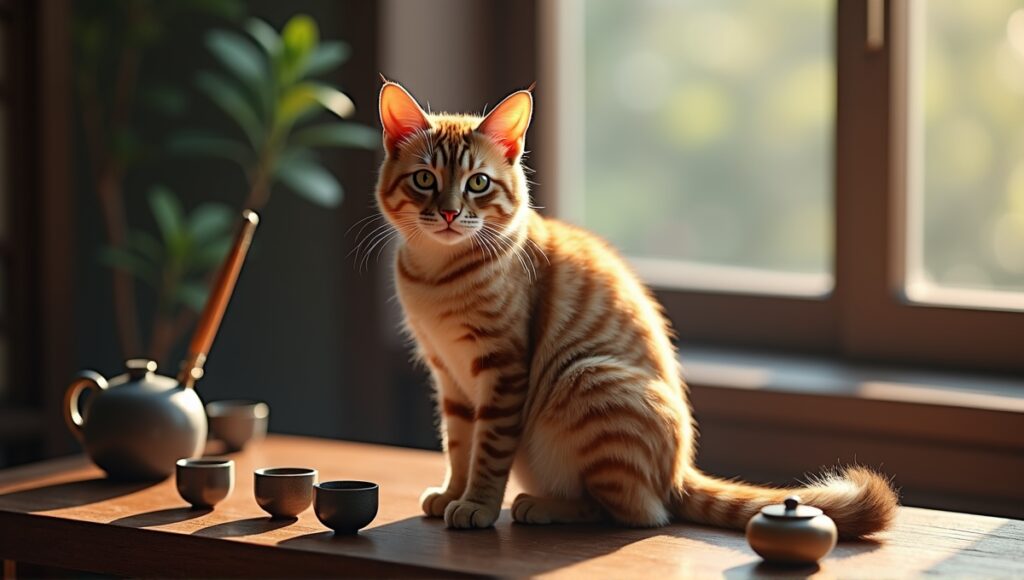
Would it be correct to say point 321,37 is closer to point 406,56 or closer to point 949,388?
point 406,56

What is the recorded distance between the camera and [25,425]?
2436 mm

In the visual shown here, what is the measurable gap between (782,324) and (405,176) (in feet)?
3.88

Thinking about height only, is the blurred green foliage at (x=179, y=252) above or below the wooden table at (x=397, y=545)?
above

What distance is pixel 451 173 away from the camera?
1.55 metres

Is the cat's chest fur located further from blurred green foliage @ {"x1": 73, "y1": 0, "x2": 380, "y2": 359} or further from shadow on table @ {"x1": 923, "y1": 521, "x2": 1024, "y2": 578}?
blurred green foliage @ {"x1": 73, "y1": 0, "x2": 380, "y2": 359}

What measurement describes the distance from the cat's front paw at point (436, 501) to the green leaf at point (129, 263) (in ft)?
4.06

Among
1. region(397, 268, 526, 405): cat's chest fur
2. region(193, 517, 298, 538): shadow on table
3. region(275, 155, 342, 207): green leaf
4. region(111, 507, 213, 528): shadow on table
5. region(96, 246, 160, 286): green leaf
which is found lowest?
region(193, 517, 298, 538): shadow on table

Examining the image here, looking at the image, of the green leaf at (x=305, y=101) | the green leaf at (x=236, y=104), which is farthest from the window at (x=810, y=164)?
the green leaf at (x=236, y=104)

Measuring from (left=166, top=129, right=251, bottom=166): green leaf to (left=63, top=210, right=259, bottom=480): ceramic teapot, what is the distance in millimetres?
743

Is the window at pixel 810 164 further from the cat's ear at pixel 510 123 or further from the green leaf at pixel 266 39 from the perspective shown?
the cat's ear at pixel 510 123

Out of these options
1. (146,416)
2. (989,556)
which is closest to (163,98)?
(146,416)

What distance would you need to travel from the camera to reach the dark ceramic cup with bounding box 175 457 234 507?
5.42 ft

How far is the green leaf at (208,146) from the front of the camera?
2520mm

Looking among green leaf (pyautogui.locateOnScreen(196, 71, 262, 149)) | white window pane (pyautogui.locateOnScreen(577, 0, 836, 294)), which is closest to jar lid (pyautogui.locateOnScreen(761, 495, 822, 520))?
white window pane (pyautogui.locateOnScreen(577, 0, 836, 294))
